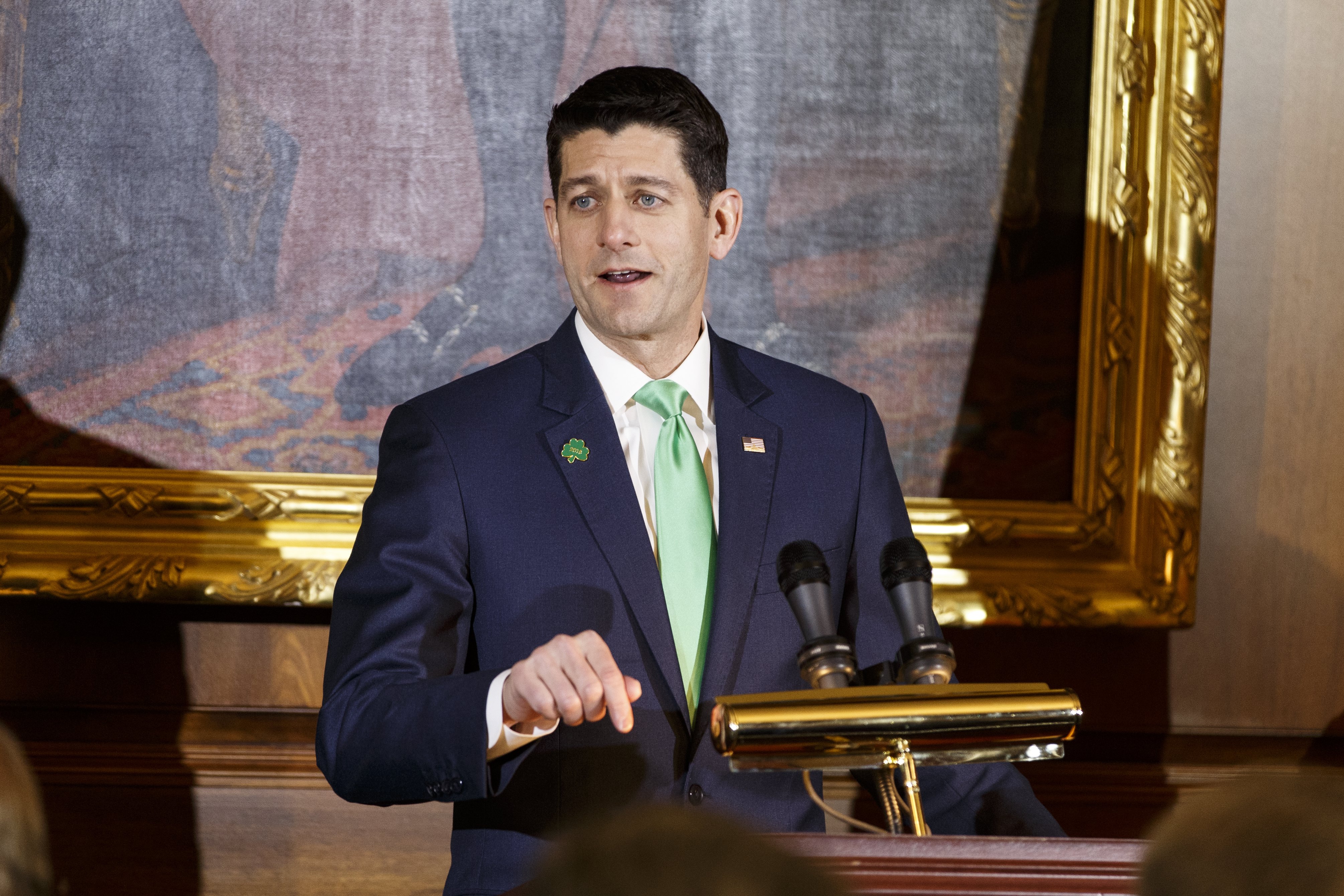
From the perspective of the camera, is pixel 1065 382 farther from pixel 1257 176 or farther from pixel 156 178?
pixel 156 178

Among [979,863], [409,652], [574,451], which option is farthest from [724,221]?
[979,863]

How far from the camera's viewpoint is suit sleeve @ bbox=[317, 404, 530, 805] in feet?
4.74

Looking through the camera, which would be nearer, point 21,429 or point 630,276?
point 630,276

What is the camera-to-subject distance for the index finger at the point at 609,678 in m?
1.22

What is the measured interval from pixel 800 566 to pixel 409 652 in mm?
569

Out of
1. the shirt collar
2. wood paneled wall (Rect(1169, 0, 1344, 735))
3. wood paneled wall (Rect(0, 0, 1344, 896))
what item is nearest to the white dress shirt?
the shirt collar

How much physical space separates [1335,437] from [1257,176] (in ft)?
1.91

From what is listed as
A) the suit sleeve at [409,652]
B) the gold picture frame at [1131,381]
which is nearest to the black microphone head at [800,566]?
the suit sleeve at [409,652]

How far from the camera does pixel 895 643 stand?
1845mm

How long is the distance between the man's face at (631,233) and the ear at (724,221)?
0.23ft

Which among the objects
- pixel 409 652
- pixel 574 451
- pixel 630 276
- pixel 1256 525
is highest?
pixel 630 276

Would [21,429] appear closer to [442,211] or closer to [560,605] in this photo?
[442,211]

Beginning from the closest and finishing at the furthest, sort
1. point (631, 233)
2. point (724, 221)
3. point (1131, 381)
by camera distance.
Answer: point (631, 233)
point (724, 221)
point (1131, 381)

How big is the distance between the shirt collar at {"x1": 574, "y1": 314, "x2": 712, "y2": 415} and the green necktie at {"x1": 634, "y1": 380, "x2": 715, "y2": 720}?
0.09 metres
